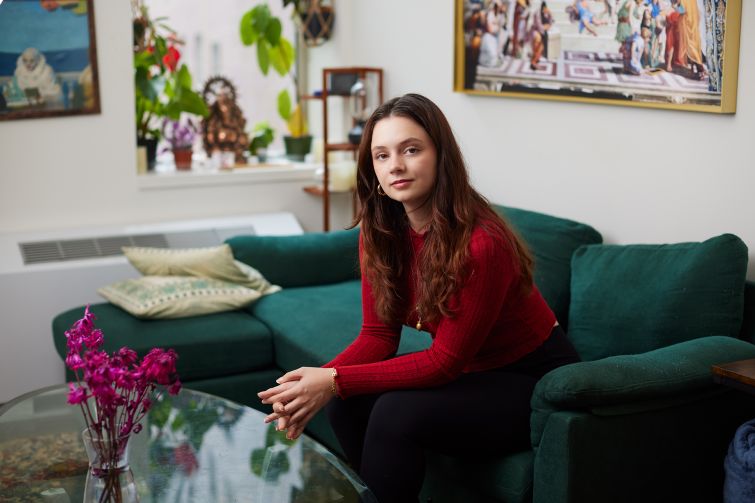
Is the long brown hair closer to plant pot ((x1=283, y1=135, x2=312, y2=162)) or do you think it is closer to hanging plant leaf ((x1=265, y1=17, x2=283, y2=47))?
hanging plant leaf ((x1=265, y1=17, x2=283, y2=47))

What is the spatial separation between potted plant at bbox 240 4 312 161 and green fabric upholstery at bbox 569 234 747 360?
2383 millimetres

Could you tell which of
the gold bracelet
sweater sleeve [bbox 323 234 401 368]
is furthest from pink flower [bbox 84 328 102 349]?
sweater sleeve [bbox 323 234 401 368]

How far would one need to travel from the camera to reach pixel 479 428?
2.21 metres

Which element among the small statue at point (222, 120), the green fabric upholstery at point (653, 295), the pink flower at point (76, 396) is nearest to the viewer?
the pink flower at point (76, 396)

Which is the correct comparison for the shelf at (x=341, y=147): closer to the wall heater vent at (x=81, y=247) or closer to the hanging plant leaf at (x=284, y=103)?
the hanging plant leaf at (x=284, y=103)

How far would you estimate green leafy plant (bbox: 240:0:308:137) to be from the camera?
482 centimetres

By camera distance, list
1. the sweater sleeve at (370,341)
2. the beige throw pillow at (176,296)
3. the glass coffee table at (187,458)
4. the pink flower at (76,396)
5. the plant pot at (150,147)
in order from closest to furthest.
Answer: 1. the pink flower at (76,396)
2. the glass coffee table at (187,458)
3. the sweater sleeve at (370,341)
4. the beige throw pillow at (176,296)
5. the plant pot at (150,147)

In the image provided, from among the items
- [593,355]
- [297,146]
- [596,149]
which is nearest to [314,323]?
[593,355]

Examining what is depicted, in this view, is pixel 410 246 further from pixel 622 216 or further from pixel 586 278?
pixel 622 216

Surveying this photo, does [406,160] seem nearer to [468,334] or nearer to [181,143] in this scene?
[468,334]

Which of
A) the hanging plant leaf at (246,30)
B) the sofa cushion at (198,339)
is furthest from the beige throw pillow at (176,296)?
the hanging plant leaf at (246,30)

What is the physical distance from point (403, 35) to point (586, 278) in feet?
6.19

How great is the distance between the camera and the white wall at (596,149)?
2797 mm

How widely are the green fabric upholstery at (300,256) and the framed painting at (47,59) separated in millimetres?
1067
